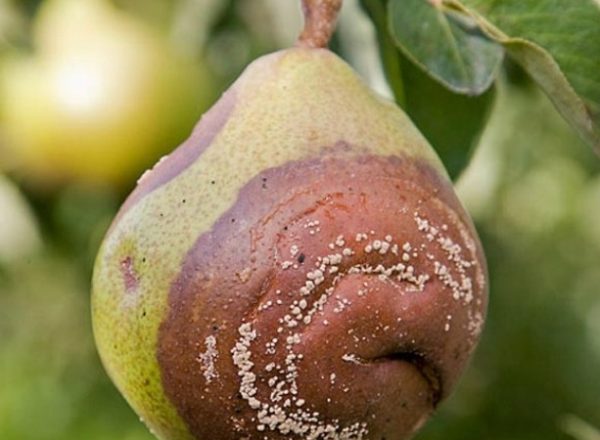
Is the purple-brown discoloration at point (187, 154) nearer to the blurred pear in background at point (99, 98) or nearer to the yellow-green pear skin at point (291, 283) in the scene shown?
the yellow-green pear skin at point (291, 283)

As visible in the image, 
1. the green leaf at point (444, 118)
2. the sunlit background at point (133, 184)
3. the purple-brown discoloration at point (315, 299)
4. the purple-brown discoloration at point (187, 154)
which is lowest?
the sunlit background at point (133, 184)

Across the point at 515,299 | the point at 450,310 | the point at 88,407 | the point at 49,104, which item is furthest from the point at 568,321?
the point at 450,310

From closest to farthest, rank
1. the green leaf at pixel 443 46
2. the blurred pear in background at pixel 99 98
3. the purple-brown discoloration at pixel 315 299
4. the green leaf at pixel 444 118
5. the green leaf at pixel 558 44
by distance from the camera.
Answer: the purple-brown discoloration at pixel 315 299
the green leaf at pixel 558 44
the green leaf at pixel 443 46
the green leaf at pixel 444 118
the blurred pear in background at pixel 99 98

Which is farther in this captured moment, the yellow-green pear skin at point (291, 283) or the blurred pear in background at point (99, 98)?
the blurred pear in background at point (99, 98)

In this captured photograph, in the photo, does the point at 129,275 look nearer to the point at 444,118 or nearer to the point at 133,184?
the point at 444,118

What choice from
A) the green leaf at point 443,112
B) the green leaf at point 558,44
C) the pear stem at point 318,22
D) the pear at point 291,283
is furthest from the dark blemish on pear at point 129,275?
the green leaf at point 443,112

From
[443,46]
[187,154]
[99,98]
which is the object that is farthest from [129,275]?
[99,98]

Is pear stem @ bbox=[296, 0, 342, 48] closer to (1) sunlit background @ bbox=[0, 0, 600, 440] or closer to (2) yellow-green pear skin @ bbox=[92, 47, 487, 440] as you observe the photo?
(2) yellow-green pear skin @ bbox=[92, 47, 487, 440]
